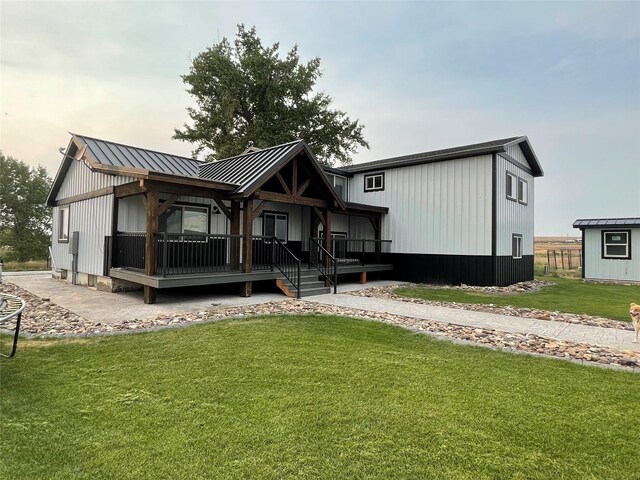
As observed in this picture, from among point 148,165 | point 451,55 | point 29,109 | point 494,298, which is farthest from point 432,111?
point 29,109

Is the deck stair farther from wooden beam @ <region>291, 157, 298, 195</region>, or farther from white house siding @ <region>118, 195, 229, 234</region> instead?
white house siding @ <region>118, 195, 229, 234</region>

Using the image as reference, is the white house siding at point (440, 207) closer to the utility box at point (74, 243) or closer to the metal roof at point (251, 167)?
the metal roof at point (251, 167)

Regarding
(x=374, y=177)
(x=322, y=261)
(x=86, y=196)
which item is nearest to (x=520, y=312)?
(x=322, y=261)

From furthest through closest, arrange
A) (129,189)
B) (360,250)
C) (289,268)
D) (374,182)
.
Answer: (374,182), (360,250), (289,268), (129,189)

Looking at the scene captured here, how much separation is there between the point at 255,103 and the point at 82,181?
731 inches

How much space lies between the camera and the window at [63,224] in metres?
13.7

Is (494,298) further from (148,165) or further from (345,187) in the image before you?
(148,165)

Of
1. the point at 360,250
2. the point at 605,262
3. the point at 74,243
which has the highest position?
the point at 74,243

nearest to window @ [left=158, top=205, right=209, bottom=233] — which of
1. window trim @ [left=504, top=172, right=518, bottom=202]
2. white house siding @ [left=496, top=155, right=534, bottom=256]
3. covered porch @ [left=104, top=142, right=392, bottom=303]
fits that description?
covered porch @ [left=104, top=142, right=392, bottom=303]

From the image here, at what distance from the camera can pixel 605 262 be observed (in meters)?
17.2

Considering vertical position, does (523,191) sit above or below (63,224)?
above

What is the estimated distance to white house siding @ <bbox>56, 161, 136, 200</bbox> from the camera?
34.8 ft

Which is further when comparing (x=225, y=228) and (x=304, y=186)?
(x=225, y=228)

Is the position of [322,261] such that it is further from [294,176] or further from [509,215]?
[509,215]
